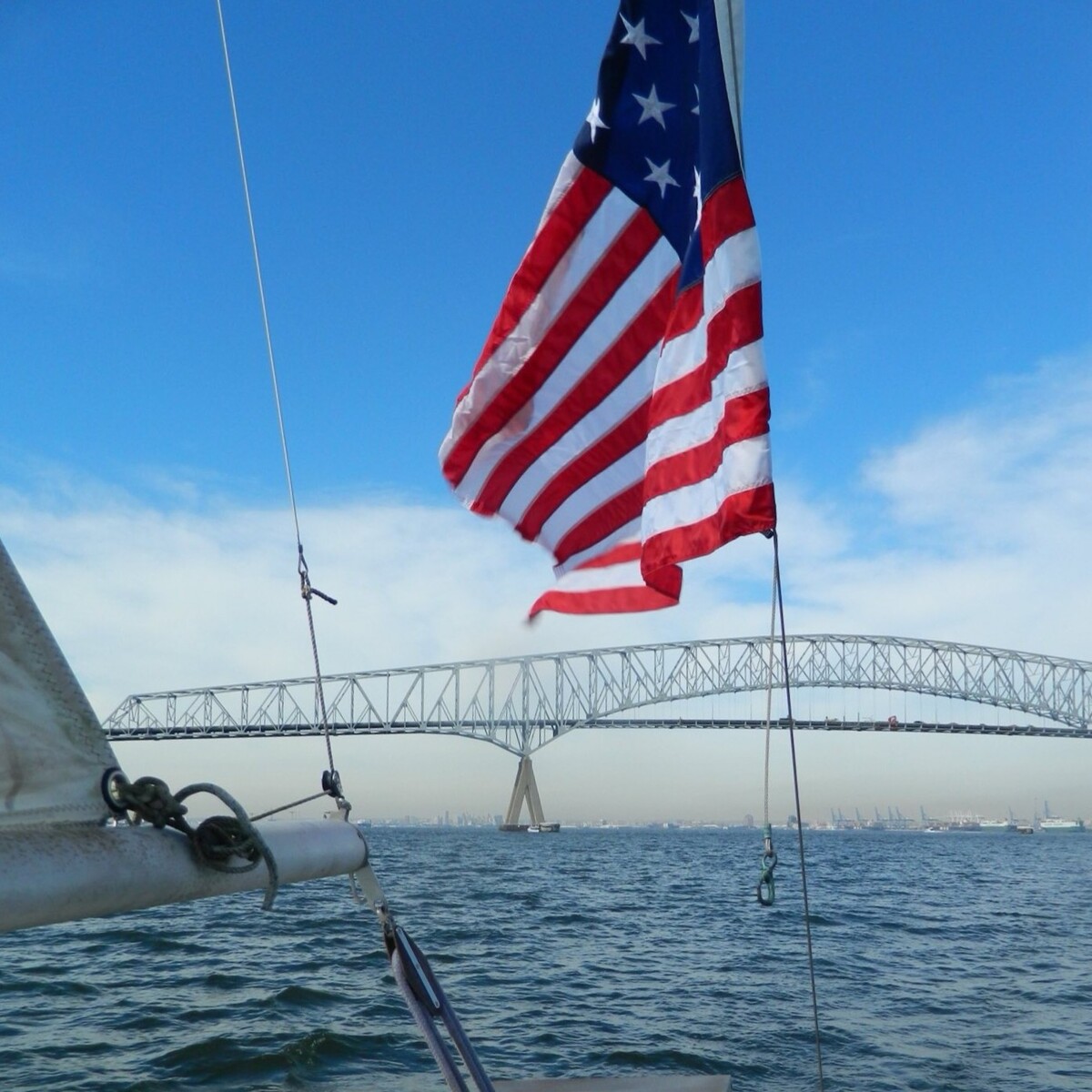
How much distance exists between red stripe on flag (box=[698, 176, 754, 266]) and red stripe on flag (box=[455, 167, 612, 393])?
3.17 ft

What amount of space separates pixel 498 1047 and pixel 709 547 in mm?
6056

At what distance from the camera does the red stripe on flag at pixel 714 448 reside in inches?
154

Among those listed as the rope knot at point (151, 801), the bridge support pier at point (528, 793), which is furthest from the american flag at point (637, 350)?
the bridge support pier at point (528, 793)

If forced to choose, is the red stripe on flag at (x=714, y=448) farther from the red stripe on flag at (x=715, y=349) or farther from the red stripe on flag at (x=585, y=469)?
the red stripe on flag at (x=585, y=469)

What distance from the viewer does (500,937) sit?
1625 cm

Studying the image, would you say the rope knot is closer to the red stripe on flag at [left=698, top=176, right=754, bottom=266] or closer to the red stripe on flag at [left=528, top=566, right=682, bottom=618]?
the red stripe on flag at [left=698, top=176, right=754, bottom=266]

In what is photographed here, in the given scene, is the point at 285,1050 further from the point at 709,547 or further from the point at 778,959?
the point at 778,959

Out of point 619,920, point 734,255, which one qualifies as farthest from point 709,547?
point 619,920

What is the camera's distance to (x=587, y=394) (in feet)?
18.0

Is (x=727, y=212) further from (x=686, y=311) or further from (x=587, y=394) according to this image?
(x=587, y=394)

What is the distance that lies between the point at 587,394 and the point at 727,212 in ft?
5.17

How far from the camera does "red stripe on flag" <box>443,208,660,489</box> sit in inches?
198

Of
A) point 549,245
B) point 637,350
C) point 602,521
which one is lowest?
point 602,521

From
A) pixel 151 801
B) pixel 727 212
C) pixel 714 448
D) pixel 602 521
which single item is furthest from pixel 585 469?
pixel 151 801
